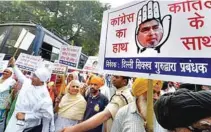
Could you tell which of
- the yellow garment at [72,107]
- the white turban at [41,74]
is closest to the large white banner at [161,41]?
the white turban at [41,74]

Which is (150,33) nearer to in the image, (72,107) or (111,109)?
(111,109)

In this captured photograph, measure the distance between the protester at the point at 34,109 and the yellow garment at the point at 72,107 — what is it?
0.30m

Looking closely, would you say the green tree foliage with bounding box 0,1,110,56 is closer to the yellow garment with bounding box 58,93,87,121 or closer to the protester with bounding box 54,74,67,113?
the protester with bounding box 54,74,67,113

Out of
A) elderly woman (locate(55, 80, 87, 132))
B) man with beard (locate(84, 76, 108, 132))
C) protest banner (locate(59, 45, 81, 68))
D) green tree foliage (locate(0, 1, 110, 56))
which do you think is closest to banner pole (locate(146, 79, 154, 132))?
man with beard (locate(84, 76, 108, 132))

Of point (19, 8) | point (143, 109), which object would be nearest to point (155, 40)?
point (143, 109)

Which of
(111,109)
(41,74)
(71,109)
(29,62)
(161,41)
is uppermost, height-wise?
(29,62)

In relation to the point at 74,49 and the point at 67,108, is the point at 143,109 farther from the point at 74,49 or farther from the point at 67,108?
the point at 74,49

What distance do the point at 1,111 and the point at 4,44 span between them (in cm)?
416

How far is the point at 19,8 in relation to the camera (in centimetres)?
2000

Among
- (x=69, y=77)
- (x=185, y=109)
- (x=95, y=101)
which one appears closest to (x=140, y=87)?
(x=185, y=109)

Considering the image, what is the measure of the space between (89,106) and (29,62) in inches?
85.9

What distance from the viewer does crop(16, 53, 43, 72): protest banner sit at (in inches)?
234

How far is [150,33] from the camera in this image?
194cm

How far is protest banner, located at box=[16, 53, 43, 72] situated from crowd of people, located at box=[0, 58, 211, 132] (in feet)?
0.90
